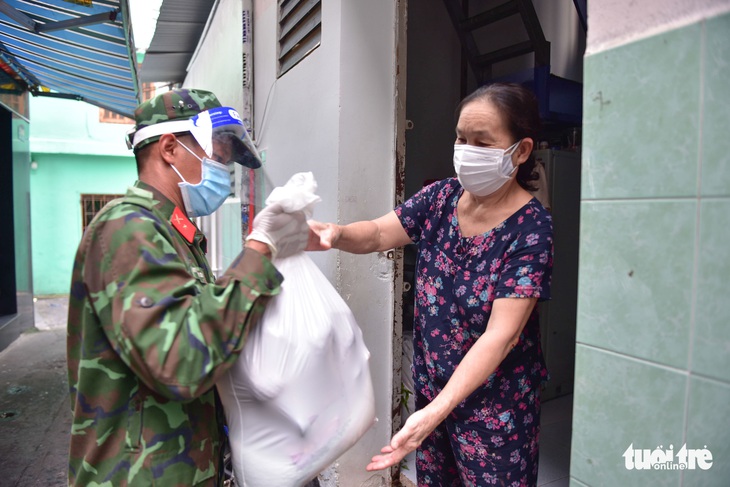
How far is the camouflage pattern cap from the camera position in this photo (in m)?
1.32

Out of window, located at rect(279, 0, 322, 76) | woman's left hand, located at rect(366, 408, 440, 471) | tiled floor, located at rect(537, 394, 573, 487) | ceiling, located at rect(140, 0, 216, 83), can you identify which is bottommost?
tiled floor, located at rect(537, 394, 573, 487)

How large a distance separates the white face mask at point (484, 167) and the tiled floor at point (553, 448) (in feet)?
5.16

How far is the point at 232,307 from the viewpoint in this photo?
1.02 meters

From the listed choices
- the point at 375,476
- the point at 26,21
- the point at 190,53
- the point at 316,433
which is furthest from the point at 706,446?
the point at 190,53

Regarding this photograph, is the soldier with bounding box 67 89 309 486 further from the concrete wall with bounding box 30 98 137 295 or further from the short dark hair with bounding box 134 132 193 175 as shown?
the concrete wall with bounding box 30 98 137 295

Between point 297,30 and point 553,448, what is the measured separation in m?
2.92

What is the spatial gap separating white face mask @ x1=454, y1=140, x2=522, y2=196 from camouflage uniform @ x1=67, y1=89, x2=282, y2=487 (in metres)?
0.71

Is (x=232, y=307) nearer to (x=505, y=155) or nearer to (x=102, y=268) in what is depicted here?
(x=102, y=268)

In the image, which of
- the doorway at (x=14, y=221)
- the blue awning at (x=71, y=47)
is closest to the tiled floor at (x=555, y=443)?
the blue awning at (x=71, y=47)

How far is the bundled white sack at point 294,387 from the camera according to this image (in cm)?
110

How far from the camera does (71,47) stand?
503 centimetres

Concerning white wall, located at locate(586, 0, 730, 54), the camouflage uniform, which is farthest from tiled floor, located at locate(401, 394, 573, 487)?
white wall, located at locate(586, 0, 730, 54)

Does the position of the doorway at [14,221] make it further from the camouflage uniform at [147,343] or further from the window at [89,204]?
the camouflage uniform at [147,343]

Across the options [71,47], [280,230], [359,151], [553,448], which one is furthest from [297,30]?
[71,47]
